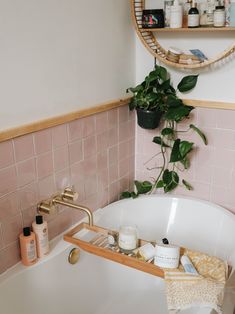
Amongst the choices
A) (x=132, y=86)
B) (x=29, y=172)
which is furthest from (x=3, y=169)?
(x=132, y=86)

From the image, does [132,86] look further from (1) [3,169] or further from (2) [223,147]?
(1) [3,169]

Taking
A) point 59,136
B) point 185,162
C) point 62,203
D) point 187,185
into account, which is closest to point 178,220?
point 187,185

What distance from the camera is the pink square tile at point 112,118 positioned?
1.89 m

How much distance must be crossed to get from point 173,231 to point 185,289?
2.45 ft

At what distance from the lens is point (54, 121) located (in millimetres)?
1520

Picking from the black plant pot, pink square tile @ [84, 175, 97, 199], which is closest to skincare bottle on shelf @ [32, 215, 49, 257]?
pink square tile @ [84, 175, 97, 199]

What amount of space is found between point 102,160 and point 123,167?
25cm

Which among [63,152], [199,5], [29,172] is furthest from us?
[199,5]

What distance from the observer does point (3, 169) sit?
1345 millimetres

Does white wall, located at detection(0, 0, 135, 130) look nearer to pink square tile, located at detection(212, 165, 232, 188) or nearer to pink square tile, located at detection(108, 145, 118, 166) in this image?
pink square tile, located at detection(108, 145, 118, 166)

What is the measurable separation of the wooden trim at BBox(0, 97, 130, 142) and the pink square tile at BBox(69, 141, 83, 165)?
127mm

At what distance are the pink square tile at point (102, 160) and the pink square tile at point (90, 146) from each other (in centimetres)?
6

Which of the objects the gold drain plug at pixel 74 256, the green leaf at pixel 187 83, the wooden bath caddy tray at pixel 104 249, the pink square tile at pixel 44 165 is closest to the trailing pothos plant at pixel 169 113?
the green leaf at pixel 187 83

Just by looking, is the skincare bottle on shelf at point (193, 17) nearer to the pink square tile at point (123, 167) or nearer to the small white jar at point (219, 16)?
the small white jar at point (219, 16)
